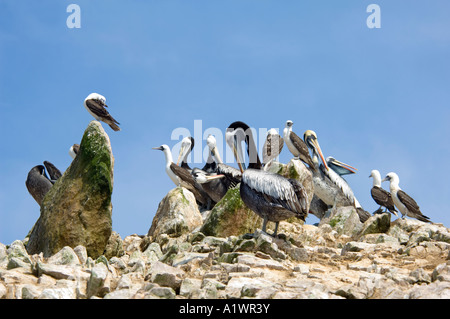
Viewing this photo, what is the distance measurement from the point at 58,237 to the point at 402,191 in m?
10.5

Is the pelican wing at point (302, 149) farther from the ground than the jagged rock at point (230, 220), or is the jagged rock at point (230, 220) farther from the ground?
the pelican wing at point (302, 149)

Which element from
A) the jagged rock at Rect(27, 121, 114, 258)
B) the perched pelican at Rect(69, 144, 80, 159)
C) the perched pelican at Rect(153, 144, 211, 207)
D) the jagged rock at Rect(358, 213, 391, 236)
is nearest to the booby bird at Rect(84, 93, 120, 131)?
the jagged rock at Rect(27, 121, 114, 258)

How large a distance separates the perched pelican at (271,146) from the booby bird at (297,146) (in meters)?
0.34

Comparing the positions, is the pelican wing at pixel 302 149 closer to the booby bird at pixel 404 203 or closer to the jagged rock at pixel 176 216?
the booby bird at pixel 404 203

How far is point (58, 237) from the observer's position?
40.0ft

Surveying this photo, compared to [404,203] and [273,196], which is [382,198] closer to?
[404,203]

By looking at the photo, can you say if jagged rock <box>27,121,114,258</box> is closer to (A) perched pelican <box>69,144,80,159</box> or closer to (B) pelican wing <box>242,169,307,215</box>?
(B) pelican wing <box>242,169,307,215</box>

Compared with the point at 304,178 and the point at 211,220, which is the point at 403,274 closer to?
the point at 211,220

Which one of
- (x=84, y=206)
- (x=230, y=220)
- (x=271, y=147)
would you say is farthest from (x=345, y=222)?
(x=84, y=206)

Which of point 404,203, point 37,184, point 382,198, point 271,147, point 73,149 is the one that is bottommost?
point 404,203

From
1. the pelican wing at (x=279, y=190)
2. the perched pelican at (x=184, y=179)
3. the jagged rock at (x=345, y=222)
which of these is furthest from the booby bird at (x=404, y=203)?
the pelican wing at (x=279, y=190)

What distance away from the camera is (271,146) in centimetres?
1966

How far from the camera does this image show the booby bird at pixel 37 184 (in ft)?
61.4

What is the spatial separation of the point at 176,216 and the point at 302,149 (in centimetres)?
623
